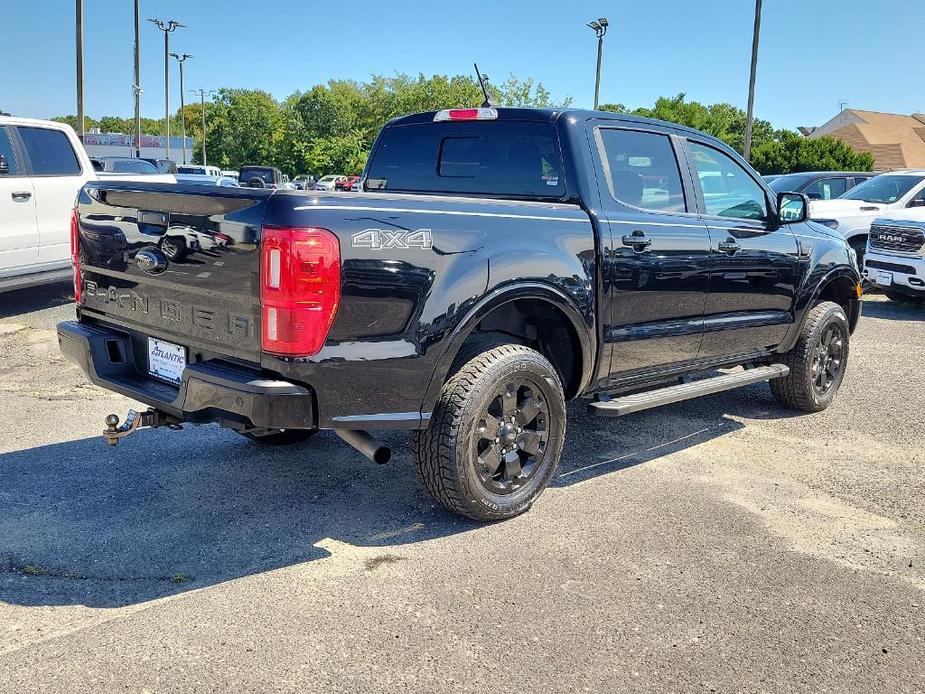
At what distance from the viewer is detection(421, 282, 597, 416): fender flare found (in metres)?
3.67

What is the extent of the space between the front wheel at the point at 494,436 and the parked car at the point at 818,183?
11.4 meters

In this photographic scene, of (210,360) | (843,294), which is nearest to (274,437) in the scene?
(210,360)

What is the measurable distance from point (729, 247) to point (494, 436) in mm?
2110

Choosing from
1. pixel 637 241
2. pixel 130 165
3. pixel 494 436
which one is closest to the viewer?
pixel 494 436

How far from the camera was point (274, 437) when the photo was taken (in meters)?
4.99

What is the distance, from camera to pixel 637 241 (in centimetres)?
450

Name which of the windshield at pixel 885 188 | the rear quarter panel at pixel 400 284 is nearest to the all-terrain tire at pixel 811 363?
the rear quarter panel at pixel 400 284

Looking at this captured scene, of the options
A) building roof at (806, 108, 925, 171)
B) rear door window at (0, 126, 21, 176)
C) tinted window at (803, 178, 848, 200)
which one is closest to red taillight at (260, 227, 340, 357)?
rear door window at (0, 126, 21, 176)

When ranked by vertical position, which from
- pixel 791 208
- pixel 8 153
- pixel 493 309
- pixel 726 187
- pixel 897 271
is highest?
pixel 8 153

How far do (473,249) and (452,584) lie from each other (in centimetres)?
140

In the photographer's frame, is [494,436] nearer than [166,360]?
No

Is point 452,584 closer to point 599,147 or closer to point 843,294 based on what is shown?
point 599,147

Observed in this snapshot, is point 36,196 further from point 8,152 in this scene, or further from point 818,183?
point 818,183

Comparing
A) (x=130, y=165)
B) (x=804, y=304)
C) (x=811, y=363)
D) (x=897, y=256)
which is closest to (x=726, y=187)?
(x=804, y=304)
